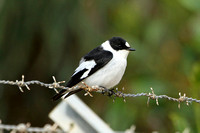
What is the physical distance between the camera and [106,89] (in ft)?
13.3

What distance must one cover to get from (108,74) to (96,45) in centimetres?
351

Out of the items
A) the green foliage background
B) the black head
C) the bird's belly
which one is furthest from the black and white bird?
the green foliage background

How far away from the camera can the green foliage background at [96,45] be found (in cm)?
700

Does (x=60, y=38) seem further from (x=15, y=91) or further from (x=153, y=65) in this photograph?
(x=153, y=65)

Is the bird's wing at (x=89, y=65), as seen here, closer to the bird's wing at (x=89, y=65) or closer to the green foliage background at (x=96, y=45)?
the bird's wing at (x=89, y=65)

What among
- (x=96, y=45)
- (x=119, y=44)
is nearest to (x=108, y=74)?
(x=119, y=44)

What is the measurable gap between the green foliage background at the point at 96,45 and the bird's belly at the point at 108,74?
8.23ft

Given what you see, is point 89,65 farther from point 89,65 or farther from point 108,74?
point 108,74

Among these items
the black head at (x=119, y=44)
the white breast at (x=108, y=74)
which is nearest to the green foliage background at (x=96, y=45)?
the black head at (x=119, y=44)

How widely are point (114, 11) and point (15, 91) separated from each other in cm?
230

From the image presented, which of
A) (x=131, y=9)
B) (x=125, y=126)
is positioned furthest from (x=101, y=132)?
(x=131, y=9)

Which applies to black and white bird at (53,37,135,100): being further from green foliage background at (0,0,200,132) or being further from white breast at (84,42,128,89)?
green foliage background at (0,0,200,132)

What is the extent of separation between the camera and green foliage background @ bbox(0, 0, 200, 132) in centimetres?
700

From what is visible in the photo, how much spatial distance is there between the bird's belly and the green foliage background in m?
2.51
